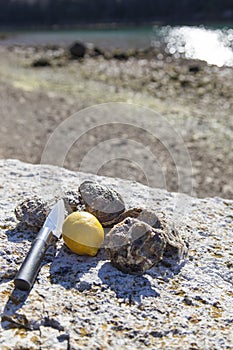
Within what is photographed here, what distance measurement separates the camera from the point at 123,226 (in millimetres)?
1809

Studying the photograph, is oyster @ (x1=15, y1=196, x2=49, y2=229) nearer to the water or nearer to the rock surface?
the rock surface

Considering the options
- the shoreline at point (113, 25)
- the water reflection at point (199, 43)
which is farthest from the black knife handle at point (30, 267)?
the shoreline at point (113, 25)

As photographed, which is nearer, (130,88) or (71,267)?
(71,267)

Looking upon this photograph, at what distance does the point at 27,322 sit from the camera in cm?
160

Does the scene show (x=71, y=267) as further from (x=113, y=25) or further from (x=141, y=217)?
(x=113, y=25)

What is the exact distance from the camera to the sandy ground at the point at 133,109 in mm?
6324

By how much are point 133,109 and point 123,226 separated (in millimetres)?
7069

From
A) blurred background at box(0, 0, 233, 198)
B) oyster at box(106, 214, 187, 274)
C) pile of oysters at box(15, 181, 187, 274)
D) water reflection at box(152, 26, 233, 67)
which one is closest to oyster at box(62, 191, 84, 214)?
pile of oysters at box(15, 181, 187, 274)

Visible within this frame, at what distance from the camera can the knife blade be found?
1.66 meters

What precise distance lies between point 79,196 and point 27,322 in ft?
2.03

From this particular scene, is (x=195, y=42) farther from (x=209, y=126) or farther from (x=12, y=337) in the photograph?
(x=12, y=337)

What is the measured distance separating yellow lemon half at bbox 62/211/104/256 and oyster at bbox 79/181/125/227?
0.11 metres

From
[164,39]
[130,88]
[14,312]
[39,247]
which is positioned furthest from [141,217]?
[164,39]

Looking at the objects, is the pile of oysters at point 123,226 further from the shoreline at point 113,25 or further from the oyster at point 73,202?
the shoreline at point 113,25
